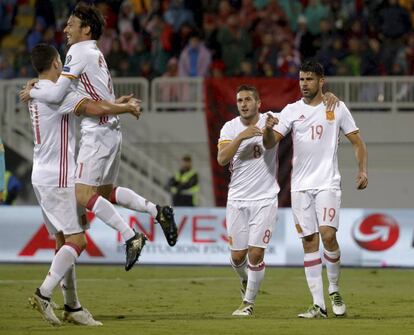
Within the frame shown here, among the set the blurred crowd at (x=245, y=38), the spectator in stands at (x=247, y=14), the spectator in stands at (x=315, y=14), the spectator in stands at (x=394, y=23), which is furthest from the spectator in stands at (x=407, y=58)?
the spectator in stands at (x=247, y=14)

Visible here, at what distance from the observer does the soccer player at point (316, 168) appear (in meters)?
12.5

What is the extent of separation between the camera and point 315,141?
41.5 ft

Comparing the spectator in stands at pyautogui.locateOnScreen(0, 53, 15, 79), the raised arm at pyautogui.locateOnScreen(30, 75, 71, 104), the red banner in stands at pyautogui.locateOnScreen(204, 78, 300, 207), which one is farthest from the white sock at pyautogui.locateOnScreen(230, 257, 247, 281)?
the spectator in stands at pyautogui.locateOnScreen(0, 53, 15, 79)

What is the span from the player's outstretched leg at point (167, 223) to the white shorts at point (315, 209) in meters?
1.50

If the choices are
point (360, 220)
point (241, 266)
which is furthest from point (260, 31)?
point (241, 266)

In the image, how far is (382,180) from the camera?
23.9 metres

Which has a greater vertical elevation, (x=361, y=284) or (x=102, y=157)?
(x=102, y=157)

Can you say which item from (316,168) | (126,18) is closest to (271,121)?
(316,168)

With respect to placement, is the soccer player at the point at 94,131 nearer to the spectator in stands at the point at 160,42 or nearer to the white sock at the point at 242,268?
the white sock at the point at 242,268

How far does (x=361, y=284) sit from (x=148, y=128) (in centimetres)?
781

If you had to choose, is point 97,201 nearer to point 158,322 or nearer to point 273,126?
point 158,322

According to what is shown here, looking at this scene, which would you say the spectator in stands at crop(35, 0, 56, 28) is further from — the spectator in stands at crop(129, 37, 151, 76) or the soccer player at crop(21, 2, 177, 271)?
the soccer player at crop(21, 2, 177, 271)

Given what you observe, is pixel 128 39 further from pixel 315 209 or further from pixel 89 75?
pixel 89 75

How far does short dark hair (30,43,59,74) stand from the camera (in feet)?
38.5
